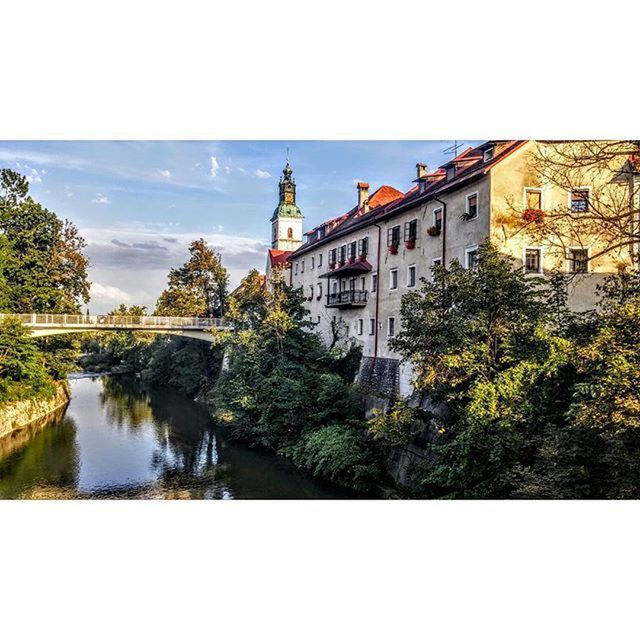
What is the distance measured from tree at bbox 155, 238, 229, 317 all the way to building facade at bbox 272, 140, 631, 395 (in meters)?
3.34

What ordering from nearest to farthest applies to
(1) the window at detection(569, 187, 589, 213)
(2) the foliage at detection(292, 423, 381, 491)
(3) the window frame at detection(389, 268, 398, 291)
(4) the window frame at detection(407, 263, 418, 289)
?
(1) the window at detection(569, 187, 589, 213) < (2) the foliage at detection(292, 423, 381, 491) < (4) the window frame at detection(407, 263, 418, 289) < (3) the window frame at detection(389, 268, 398, 291)

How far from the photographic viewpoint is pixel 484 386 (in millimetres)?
6742

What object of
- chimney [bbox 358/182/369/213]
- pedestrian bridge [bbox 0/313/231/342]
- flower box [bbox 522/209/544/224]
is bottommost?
pedestrian bridge [bbox 0/313/231/342]

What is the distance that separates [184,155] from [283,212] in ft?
78.8

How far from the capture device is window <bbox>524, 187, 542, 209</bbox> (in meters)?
7.88

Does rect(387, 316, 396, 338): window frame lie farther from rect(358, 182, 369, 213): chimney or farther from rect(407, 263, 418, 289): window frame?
rect(358, 182, 369, 213): chimney

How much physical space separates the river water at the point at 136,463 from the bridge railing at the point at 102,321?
2.51 m

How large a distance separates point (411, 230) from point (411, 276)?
92 centimetres

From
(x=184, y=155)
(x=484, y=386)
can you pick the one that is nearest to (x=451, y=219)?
(x=484, y=386)

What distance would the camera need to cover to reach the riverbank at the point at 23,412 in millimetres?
12477

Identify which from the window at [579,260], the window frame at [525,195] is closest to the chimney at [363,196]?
the window frame at [525,195]

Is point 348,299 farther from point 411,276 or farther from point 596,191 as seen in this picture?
point 596,191

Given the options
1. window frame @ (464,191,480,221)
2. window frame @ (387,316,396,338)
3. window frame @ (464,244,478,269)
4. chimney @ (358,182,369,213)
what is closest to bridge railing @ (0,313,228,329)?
chimney @ (358,182,369,213)

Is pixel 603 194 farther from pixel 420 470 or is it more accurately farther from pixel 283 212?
pixel 283 212
